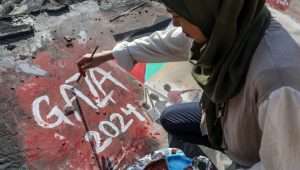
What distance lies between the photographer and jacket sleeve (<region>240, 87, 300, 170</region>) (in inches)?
55.9

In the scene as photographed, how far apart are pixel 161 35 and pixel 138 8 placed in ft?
5.27

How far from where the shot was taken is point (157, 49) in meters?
2.16

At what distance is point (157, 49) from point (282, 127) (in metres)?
0.89

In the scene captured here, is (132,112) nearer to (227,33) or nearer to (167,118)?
(167,118)

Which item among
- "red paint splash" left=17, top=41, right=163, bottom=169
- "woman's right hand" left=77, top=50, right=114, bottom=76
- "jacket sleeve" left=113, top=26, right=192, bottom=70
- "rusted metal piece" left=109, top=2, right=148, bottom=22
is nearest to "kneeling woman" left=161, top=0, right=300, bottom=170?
"jacket sleeve" left=113, top=26, right=192, bottom=70

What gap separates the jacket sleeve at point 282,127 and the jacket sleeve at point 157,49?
720 mm

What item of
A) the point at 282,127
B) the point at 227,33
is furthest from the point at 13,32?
the point at 282,127

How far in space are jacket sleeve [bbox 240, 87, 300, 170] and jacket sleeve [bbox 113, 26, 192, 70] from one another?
72 centimetres

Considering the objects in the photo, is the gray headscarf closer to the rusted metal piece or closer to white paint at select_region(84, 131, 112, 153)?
white paint at select_region(84, 131, 112, 153)

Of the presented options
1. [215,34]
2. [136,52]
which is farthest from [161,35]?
[215,34]

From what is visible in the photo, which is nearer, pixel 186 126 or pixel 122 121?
pixel 186 126

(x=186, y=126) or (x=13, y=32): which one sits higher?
(x=13, y=32)

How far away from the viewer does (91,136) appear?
2689 mm

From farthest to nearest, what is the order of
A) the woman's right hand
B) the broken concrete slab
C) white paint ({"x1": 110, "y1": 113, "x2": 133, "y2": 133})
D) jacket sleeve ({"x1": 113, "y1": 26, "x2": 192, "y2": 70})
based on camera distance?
1. the broken concrete slab
2. white paint ({"x1": 110, "y1": 113, "x2": 133, "y2": 133})
3. the woman's right hand
4. jacket sleeve ({"x1": 113, "y1": 26, "x2": 192, "y2": 70})
